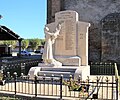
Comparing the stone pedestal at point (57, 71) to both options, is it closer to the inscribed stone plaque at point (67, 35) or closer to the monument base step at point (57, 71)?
the monument base step at point (57, 71)

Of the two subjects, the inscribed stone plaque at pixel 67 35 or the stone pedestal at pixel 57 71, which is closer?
the stone pedestal at pixel 57 71

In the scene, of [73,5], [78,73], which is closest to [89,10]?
[73,5]

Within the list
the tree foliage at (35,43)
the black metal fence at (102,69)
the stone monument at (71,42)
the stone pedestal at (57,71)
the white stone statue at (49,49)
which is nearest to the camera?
the stone pedestal at (57,71)

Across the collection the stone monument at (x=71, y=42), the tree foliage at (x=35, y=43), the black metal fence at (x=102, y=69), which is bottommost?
the black metal fence at (x=102, y=69)

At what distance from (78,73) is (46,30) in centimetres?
312

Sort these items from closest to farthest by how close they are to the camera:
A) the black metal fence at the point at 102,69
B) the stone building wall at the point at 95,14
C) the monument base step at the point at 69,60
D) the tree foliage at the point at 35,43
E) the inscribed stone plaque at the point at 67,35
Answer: the monument base step at the point at 69,60 < the inscribed stone plaque at the point at 67,35 < the black metal fence at the point at 102,69 < the stone building wall at the point at 95,14 < the tree foliage at the point at 35,43

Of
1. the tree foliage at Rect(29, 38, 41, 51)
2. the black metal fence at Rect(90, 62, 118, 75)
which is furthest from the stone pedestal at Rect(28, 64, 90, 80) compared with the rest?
the tree foliage at Rect(29, 38, 41, 51)

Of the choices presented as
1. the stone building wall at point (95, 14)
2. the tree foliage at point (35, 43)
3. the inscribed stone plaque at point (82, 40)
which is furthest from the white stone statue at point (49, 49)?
the tree foliage at point (35, 43)

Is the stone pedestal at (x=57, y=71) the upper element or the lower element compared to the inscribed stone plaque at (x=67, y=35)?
lower

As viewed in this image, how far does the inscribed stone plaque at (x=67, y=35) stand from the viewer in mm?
14273

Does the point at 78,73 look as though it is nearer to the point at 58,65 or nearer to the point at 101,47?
the point at 58,65

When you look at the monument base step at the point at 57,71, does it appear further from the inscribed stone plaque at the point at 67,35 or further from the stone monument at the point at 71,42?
the inscribed stone plaque at the point at 67,35

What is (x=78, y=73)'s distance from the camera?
40.5 ft

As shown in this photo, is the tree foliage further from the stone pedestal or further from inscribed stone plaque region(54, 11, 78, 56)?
the stone pedestal
